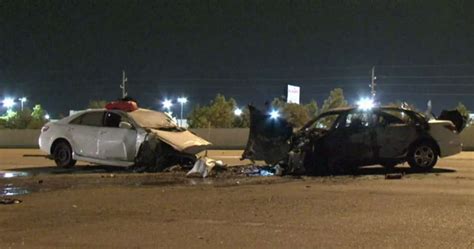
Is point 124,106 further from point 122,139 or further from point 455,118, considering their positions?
point 455,118

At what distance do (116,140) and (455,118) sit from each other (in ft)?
A: 25.1

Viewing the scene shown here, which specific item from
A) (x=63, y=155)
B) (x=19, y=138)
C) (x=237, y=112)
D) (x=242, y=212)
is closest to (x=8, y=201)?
(x=242, y=212)

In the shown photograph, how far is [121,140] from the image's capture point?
14.3m

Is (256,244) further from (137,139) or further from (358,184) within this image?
(137,139)

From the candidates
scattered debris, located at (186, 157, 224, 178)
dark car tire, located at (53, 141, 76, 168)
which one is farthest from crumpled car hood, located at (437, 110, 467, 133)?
dark car tire, located at (53, 141, 76, 168)

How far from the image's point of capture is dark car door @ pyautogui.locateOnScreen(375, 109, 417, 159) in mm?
13070

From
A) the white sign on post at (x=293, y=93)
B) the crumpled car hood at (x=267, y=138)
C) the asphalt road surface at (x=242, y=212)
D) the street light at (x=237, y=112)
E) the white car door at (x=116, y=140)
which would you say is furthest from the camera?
the white sign on post at (x=293, y=93)

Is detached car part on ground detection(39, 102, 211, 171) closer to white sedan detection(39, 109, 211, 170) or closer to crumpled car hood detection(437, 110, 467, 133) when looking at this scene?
white sedan detection(39, 109, 211, 170)

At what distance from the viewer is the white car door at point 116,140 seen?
46.6 ft

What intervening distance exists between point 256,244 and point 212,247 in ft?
1.42

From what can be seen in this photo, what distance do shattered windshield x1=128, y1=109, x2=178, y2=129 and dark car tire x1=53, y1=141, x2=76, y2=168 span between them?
1.91 meters

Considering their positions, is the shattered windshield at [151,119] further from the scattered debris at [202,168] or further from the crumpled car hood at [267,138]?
the crumpled car hood at [267,138]

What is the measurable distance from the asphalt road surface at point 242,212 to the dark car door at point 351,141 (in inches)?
24.2

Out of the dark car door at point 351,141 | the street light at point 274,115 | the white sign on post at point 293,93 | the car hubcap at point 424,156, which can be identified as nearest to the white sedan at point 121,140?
the street light at point 274,115
